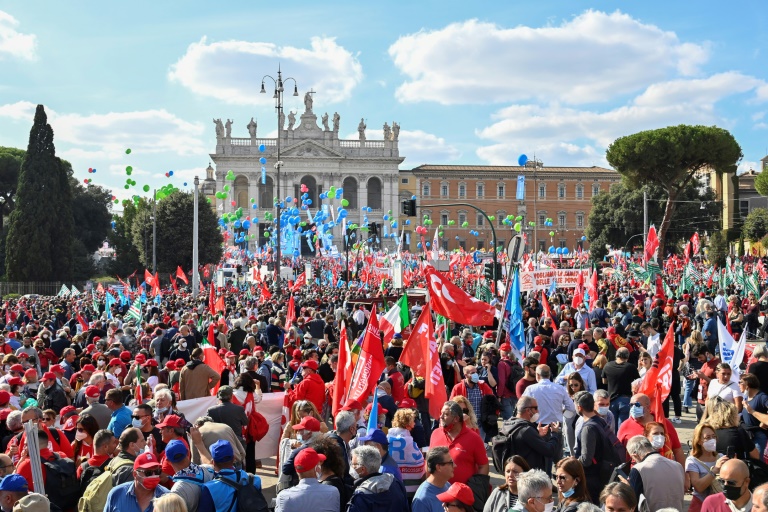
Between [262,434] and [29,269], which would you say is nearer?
[262,434]

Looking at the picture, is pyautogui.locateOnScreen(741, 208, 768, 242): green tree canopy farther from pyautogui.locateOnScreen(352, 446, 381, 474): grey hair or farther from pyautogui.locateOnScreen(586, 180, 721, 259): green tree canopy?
pyautogui.locateOnScreen(352, 446, 381, 474): grey hair

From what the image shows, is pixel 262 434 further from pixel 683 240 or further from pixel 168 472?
pixel 683 240

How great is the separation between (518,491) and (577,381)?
10.8ft

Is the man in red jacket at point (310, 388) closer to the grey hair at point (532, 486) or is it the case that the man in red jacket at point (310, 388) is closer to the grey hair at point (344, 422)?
the grey hair at point (344, 422)

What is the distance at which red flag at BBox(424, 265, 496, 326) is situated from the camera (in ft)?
38.7

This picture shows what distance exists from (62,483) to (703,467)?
3.90 meters

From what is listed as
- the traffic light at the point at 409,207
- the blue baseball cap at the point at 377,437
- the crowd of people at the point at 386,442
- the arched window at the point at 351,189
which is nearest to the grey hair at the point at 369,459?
the crowd of people at the point at 386,442

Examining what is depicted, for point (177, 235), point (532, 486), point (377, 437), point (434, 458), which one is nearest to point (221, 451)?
point (377, 437)

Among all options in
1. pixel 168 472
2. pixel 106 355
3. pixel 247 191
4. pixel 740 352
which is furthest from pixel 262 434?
pixel 247 191

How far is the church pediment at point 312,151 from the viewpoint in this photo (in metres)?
A: 86.5

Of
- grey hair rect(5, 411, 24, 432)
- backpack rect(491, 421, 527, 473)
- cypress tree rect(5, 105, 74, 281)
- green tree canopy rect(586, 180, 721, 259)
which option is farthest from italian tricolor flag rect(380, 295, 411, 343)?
green tree canopy rect(586, 180, 721, 259)

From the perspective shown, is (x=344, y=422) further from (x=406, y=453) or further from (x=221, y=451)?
(x=221, y=451)

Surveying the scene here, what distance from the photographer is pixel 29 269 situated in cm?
4331

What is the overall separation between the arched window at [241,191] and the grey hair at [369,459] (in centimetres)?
8239
